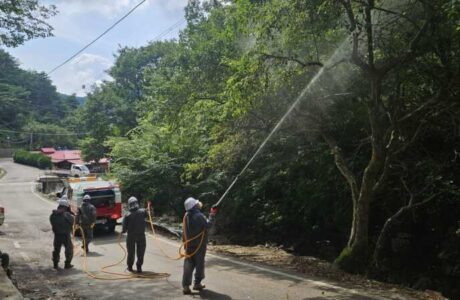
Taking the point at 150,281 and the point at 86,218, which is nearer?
the point at 150,281

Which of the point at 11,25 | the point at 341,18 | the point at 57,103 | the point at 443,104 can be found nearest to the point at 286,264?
the point at 443,104

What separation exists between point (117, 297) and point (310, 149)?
28.6 ft

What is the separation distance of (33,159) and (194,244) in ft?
243

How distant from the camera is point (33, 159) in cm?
7712

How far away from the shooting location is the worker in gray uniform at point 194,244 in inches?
362

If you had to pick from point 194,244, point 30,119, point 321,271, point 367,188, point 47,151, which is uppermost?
point 30,119

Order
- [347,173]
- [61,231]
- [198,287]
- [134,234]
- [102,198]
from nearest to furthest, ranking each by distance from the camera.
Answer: [198,287], [134,234], [347,173], [61,231], [102,198]

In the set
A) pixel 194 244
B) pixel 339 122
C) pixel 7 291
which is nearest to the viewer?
pixel 7 291

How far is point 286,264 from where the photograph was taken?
1278 centimetres

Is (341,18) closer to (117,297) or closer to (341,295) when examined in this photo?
(341,295)

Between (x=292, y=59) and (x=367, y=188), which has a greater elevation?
(x=292, y=59)

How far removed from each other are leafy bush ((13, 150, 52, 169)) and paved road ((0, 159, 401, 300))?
193 feet

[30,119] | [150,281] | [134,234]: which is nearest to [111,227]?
[134,234]

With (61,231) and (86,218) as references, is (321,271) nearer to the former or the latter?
(61,231)
